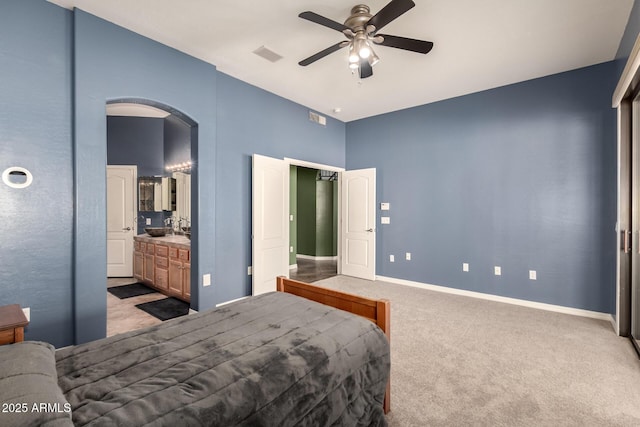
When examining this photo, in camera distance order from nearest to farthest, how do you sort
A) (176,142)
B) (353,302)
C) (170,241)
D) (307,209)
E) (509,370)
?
(353,302)
(509,370)
(170,241)
(176,142)
(307,209)

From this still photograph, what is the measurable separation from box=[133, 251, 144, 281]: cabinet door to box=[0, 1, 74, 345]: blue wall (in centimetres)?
258

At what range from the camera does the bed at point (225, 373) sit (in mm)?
1020

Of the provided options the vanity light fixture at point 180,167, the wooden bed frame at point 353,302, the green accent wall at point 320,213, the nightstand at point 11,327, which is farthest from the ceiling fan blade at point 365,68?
the green accent wall at point 320,213

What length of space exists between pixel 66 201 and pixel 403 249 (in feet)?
15.3

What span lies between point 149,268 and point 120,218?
1560 mm

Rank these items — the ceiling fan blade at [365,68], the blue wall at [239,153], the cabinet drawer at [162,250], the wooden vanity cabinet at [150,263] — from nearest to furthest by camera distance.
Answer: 1. the ceiling fan blade at [365,68]
2. the blue wall at [239,153]
3. the cabinet drawer at [162,250]
4. the wooden vanity cabinet at [150,263]

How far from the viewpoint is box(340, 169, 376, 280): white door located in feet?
18.4

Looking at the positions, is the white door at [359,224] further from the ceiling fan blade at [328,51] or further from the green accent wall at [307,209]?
the ceiling fan blade at [328,51]

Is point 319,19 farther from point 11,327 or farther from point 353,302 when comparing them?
point 11,327

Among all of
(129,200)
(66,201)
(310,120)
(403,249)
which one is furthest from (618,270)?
(129,200)

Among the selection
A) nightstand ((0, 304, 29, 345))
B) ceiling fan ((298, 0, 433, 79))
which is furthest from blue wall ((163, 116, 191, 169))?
nightstand ((0, 304, 29, 345))

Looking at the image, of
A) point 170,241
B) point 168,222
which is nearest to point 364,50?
point 170,241

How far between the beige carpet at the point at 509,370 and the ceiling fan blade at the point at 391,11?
275 centimetres

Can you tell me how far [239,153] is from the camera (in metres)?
4.18
